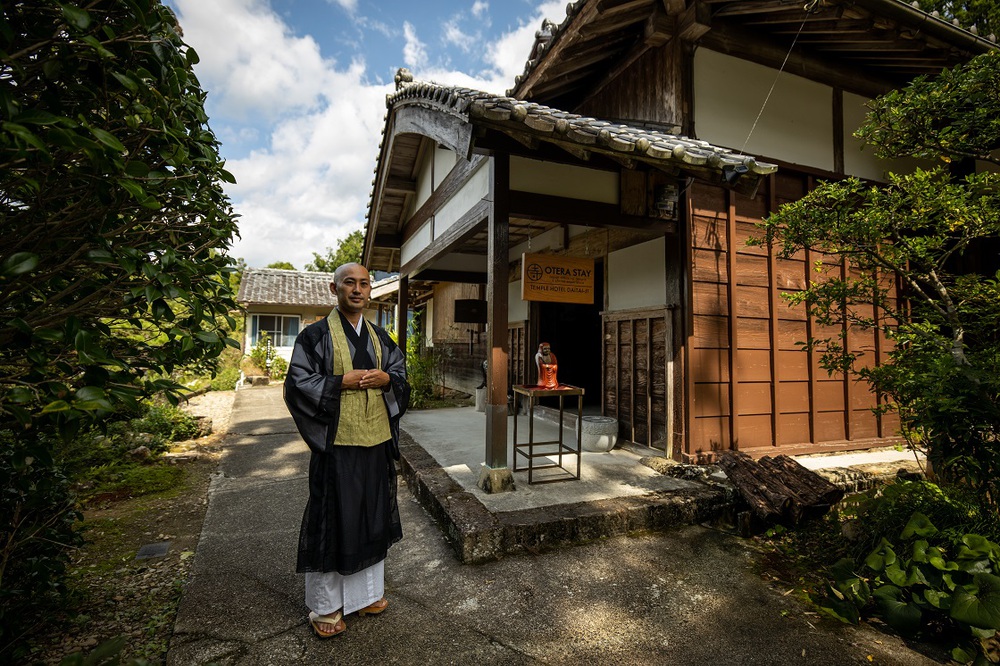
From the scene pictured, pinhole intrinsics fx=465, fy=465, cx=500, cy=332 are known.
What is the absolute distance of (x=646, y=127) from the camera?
528 centimetres

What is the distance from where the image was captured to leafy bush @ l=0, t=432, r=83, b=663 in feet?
7.36

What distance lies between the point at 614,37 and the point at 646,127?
1.30m

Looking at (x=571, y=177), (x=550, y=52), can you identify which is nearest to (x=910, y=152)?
(x=571, y=177)

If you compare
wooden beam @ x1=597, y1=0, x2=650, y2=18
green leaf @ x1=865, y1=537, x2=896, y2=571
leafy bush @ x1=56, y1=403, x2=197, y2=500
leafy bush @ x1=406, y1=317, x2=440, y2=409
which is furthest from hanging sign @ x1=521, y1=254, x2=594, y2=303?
leafy bush @ x1=406, y1=317, x2=440, y2=409

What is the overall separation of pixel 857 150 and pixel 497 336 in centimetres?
558

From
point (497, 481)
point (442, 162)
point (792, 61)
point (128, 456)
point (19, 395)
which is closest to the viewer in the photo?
point (19, 395)

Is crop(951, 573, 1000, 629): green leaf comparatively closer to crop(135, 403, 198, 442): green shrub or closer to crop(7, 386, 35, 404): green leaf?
crop(7, 386, 35, 404): green leaf

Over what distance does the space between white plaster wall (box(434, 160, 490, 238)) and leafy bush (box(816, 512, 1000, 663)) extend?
14.1ft

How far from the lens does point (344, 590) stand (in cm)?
276

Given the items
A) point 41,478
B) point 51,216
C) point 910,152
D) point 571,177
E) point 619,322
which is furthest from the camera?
point 619,322

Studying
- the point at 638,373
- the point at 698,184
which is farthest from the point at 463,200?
the point at 638,373

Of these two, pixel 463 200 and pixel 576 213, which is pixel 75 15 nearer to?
pixel 576 213

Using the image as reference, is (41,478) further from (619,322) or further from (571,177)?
(619,322)

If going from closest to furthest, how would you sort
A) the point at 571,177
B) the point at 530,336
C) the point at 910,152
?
the point at 910,152
the point at 571,177
the point at 530,336
